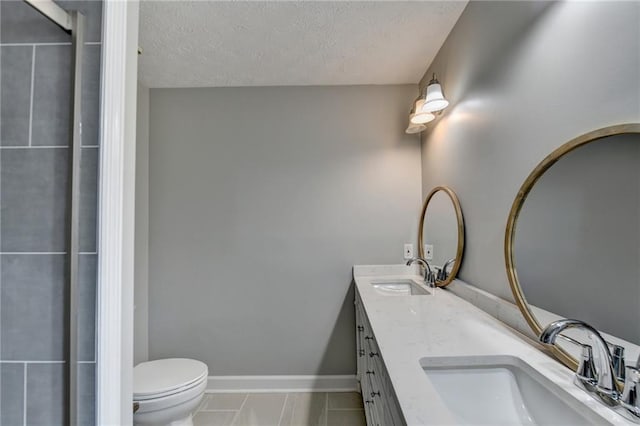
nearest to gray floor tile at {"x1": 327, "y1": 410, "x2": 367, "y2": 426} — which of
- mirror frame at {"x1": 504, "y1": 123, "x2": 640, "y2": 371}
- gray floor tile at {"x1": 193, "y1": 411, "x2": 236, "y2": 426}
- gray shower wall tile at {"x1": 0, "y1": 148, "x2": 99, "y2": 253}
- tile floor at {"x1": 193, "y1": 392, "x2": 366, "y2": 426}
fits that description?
tile floor at {"x1": 193, "y1": 392, "x2": 366, "y2": 426}

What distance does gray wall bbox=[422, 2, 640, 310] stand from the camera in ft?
2.60

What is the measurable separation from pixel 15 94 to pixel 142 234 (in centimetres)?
180

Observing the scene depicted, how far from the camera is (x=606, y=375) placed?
0.69 metres

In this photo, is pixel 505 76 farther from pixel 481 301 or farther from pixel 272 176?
pixel 272 176

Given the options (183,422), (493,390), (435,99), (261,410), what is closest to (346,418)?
(261,410)

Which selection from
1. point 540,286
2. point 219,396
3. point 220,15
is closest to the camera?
point 540,286

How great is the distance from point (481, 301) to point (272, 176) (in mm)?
1726

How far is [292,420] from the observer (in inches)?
76.8

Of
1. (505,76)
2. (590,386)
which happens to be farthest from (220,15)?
(590,386)

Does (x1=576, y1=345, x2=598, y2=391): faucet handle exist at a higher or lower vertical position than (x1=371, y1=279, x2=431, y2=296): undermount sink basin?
A: higher

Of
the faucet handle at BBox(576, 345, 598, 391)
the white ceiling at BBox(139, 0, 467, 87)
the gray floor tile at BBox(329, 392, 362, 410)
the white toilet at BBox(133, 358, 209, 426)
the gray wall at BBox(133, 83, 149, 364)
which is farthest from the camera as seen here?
the gray wall at BBox(133, 83, 149, 364)

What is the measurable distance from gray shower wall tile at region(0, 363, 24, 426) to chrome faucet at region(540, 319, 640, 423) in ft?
4.33

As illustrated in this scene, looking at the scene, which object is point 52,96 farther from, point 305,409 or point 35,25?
point 305,409

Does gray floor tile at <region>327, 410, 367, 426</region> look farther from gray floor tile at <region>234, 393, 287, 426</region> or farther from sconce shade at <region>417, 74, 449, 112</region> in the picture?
sconce shade at <region>417, 74, 449, 112</region>
